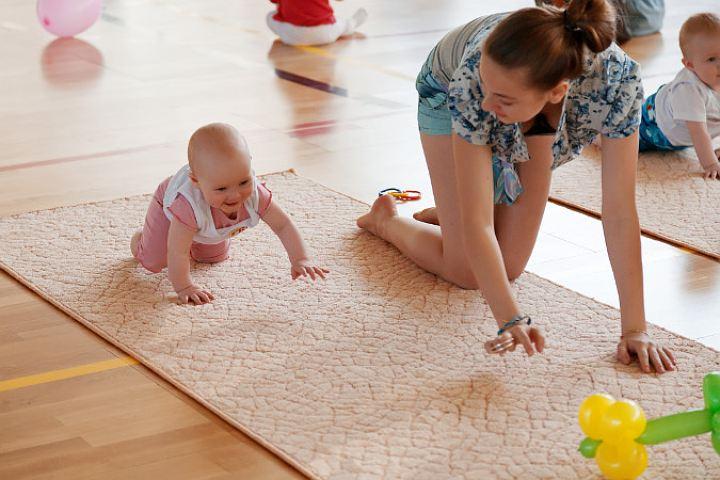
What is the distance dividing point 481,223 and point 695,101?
1406 mm

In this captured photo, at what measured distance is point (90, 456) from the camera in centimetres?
156

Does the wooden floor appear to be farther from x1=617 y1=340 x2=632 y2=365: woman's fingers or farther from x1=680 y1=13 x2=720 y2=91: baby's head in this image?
x1=680 y1=13 x2=720 y2=91: baby's head

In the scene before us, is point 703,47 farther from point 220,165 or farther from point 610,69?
point 220,165

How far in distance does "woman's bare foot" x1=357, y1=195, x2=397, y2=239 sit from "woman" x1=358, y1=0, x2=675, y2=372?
0.31ft

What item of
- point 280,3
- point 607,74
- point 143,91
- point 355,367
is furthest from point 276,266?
point 280,3

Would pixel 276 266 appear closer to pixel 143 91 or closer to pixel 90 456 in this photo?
pixel 90 456

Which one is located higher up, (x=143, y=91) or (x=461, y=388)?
(x=461, y=388)

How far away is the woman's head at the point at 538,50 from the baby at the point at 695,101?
4.42 ft

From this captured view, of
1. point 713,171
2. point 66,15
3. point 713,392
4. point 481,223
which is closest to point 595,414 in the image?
point 713,392

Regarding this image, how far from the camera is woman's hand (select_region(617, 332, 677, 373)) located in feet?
5.85

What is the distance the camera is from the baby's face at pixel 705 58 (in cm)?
285

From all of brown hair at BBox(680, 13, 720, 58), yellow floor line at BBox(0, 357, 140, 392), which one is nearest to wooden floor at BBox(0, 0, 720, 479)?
yellow floor line at BBox(0, 357, 140, 392)

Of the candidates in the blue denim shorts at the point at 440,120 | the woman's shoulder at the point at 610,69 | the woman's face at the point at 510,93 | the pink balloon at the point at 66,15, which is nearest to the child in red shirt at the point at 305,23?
the pink balloon at the point at 66,15

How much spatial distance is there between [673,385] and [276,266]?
861 millimetres
